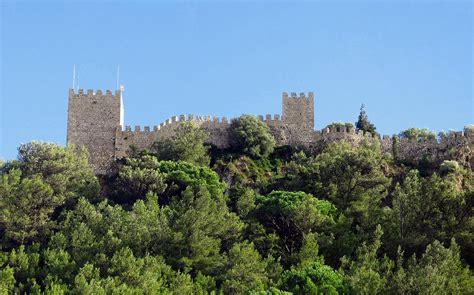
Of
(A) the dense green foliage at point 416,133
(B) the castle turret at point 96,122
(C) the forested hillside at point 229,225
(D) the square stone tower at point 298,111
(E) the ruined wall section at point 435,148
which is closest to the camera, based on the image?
(C) the forested hillside at point 229,225

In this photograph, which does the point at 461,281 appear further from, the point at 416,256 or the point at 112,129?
the point at 112,129

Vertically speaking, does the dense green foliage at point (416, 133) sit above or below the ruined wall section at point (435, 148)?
above

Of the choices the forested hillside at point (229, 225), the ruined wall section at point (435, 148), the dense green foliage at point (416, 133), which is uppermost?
the dense green foliage at point (416, 133)

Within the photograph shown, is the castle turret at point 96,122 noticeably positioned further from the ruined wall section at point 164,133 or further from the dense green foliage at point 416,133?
the dense green foliage at point 416,133

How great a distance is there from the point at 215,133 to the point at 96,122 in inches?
285

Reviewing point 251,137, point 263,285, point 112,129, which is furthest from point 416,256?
point 112,129

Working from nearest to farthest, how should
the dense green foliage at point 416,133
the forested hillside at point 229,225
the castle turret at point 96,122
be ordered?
the forested hillside at point 229,225 < the castle turret at point 96,122 < the dense green foliage at point 416,133

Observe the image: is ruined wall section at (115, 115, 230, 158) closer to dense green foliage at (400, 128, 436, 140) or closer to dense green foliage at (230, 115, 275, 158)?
dense green foliage at (230, 115, 275, 158)

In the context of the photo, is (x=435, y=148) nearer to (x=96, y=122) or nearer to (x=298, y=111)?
(x=298, y=111)

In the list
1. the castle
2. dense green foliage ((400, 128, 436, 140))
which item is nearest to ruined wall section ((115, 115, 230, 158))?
the castle

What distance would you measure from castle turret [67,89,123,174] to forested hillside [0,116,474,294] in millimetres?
2678

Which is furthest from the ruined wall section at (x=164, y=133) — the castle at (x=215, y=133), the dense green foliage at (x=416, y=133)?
the dense green foliage at (x=416, y=133)

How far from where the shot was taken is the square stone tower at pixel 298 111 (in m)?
63.6

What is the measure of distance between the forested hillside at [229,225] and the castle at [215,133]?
7.65 feet
